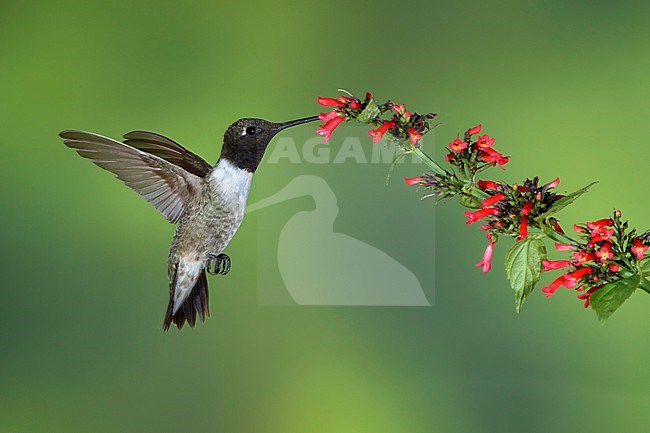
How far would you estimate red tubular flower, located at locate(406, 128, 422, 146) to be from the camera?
67cm

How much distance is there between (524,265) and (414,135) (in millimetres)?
147

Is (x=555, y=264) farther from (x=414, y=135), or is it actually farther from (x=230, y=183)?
(x=230, y=183)

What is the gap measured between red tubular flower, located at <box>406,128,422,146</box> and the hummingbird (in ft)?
1.22

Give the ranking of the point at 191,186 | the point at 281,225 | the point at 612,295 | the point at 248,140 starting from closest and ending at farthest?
the point at 612,295 < the point at 248,140 < the point at 191,186 < the point at 281,225

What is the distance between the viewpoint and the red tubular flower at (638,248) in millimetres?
598

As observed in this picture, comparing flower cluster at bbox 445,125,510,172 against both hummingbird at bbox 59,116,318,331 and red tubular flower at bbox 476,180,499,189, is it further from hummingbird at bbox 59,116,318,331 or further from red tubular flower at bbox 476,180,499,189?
hummingbird at bbox 59,116,318,331

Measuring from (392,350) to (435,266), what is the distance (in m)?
0.26

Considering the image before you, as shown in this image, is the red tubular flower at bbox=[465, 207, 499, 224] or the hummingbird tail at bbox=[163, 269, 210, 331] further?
the hummingbird tail at bbox=[163, 269, 210, 331]

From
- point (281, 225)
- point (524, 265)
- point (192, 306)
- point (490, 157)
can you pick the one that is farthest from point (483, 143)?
point (281, 225)

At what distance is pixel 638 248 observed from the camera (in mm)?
601

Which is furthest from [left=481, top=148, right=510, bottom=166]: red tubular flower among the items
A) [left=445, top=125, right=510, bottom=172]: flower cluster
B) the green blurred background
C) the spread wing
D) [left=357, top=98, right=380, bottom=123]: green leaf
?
the green blurred background

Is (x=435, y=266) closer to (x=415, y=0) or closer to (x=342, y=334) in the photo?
(x=342, y=334)

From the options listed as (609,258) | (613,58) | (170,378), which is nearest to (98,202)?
(170,378)

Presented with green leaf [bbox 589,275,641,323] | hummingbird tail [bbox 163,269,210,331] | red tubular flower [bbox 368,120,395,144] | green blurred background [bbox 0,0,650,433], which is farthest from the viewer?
green blurred background [bbox 0,0,650,433]
